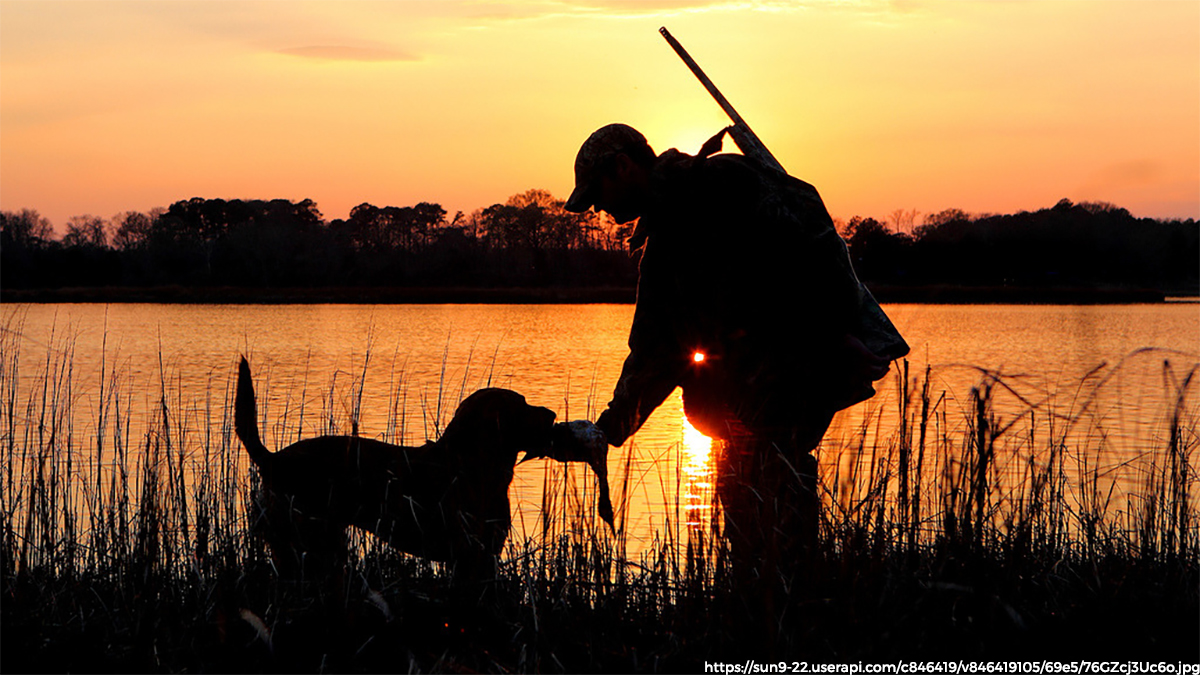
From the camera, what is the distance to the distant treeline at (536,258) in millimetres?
51969

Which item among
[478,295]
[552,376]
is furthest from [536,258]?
[552,376]

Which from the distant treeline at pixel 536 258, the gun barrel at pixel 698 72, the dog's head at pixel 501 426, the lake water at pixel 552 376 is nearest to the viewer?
the dog's head at pixel 501 426

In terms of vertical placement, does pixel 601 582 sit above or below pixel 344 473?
below

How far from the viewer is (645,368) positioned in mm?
3900

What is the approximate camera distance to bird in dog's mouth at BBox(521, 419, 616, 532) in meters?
3.78

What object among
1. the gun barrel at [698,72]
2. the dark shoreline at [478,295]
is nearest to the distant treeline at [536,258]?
the dark shoreline at [478,295]

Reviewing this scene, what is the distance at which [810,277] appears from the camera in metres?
3.66

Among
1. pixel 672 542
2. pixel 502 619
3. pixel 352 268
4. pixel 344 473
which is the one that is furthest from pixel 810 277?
pixel 352 268

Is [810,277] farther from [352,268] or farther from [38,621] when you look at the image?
[352,268]

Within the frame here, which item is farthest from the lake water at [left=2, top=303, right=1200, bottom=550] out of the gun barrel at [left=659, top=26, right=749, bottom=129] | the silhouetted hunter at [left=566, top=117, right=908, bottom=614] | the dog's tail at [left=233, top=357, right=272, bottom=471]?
the gun barrel at [left=659, top=26, right=749, bottom=129]

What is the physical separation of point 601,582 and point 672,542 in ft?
1.59

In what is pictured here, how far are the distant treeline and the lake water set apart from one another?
11.8 m

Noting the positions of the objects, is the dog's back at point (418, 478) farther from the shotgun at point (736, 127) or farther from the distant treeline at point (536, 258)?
the distant treeline at point (536, 258)

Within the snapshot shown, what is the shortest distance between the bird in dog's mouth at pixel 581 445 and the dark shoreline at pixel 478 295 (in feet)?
156
